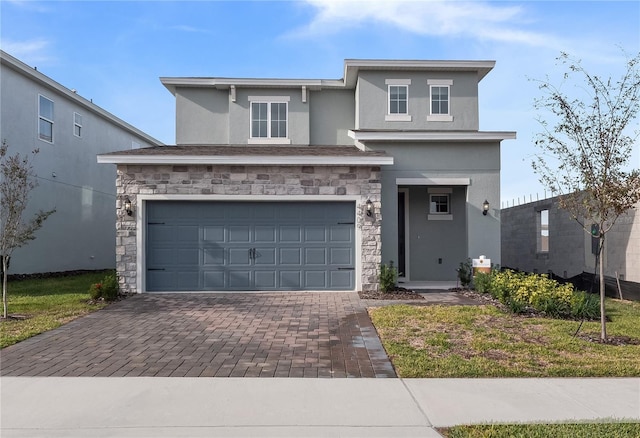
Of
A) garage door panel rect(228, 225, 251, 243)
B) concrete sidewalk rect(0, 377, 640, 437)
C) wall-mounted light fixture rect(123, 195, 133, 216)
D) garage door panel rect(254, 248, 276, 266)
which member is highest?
wall-mounted light fixture rect(123, 195, 133, 216)

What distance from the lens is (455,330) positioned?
26.3ft

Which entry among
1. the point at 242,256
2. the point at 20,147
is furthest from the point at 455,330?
the point at 20,147

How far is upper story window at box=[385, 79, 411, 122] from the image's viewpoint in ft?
49.3

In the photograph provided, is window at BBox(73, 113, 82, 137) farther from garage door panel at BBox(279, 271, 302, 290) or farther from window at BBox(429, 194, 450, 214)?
window at BBox(429, 194, 450, 214)

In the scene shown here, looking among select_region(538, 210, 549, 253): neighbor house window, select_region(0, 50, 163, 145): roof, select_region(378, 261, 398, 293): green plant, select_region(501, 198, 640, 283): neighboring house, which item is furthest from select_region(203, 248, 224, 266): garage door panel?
select_region(538, 210, 549, 253): neighbor house window

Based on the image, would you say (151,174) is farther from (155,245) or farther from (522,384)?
(522,384)

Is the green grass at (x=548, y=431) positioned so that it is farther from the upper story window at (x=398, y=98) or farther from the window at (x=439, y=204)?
the upper story window at (x=398, y=98)

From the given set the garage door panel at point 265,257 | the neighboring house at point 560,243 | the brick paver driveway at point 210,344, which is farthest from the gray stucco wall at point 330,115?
the neighboring house at point 560,243

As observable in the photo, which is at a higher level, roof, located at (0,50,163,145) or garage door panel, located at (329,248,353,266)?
roof, located at (0,50,163,145)

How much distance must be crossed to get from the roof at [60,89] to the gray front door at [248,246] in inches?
291

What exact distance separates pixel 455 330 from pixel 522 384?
258cm

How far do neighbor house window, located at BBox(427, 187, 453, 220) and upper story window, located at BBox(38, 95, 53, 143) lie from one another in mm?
13907

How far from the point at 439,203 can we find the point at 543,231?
5.46m

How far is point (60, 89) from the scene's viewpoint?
17609 millimetres
